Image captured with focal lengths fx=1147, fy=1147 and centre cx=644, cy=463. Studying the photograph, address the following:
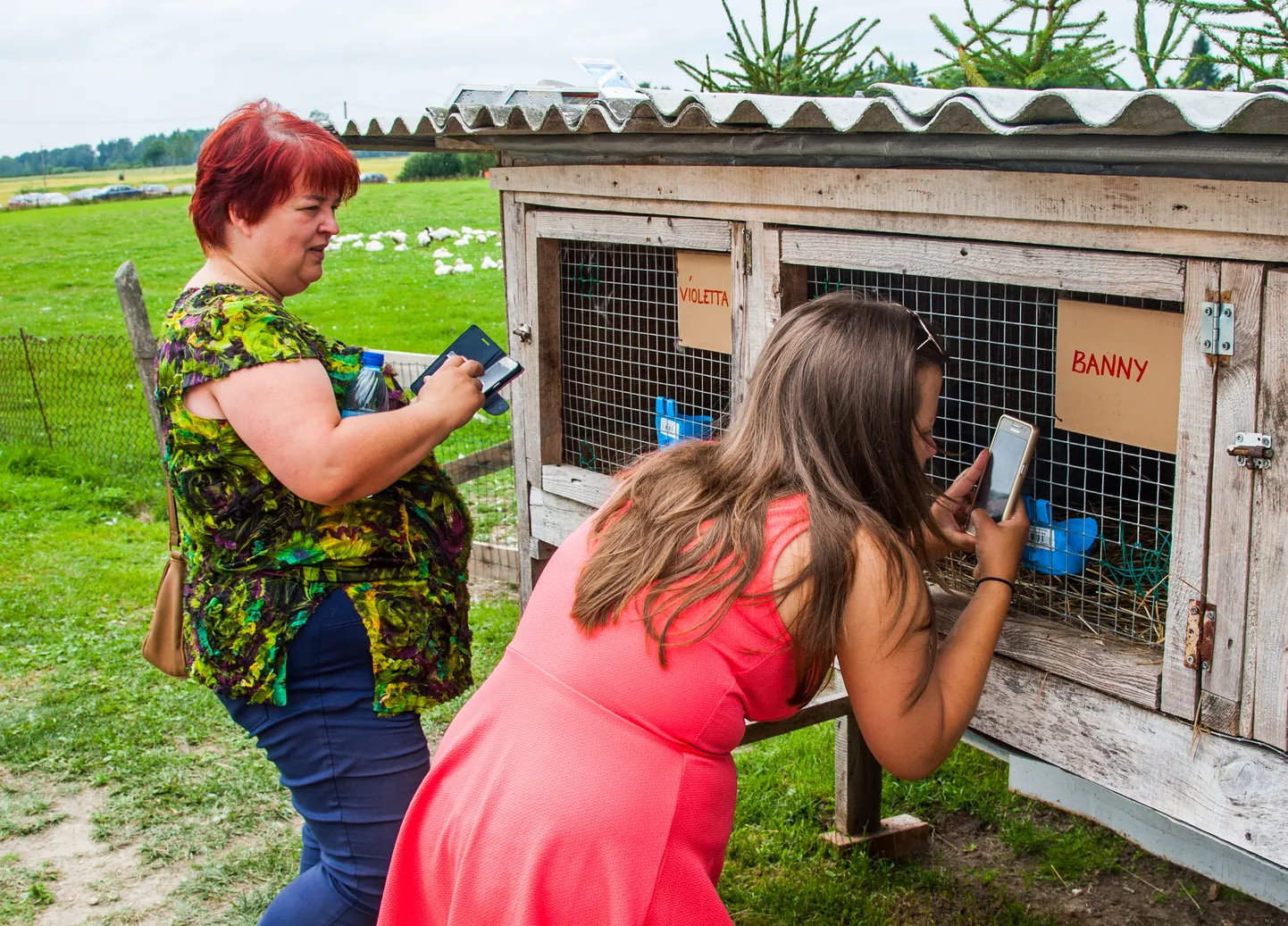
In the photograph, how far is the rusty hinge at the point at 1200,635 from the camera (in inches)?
77.7

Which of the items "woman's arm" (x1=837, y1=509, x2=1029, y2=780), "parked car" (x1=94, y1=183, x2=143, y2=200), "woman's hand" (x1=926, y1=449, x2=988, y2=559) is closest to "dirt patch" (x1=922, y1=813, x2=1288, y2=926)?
"woman's hand" (x1=926, y1=449, x2=988, y2=559)

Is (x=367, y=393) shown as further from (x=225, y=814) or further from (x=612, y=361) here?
(x=225, y=814)

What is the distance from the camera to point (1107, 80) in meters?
4.92

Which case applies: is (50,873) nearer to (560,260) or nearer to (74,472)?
(560,260)

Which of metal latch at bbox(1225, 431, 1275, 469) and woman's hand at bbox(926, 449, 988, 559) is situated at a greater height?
metal latch at bbox(1225, 431, 1275, 469)

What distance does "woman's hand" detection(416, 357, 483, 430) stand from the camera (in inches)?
84.3

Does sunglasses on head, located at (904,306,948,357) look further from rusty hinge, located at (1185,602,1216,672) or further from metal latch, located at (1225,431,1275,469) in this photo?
rusty hinge, located at (1185,602,1216,672)

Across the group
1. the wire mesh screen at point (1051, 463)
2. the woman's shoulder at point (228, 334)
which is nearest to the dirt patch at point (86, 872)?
the woman's shoulder at point (228, 334)

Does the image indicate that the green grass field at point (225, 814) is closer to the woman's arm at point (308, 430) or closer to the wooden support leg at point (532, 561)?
the wooden support leg at point (532, 561)

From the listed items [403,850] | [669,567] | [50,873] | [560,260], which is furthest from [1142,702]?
[50,873]

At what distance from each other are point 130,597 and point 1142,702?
5212mm

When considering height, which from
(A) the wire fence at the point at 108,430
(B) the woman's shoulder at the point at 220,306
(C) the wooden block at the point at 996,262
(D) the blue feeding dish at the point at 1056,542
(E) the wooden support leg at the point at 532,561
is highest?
(C) the wooden block at the point at 996,262

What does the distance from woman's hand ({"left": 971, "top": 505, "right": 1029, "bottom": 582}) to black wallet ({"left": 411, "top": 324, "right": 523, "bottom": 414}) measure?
0.98 metres

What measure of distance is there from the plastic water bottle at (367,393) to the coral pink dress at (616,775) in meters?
0.70
